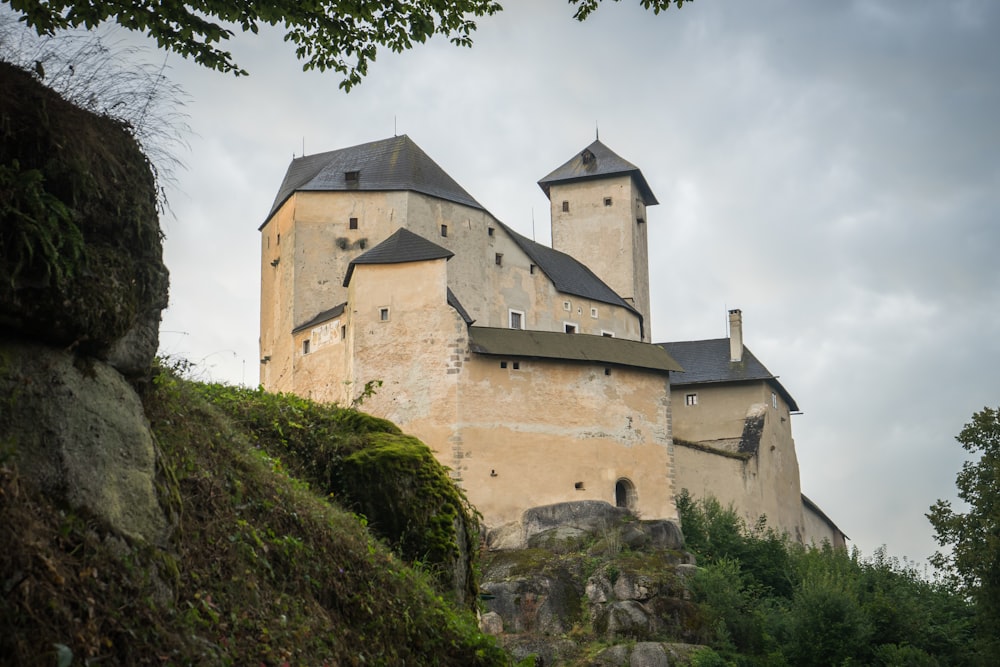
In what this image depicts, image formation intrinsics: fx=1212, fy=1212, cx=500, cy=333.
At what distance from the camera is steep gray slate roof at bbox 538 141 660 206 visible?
193 feet

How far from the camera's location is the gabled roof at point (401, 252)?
40.8m

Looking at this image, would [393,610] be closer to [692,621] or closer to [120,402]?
[120,402]

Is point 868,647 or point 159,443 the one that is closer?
point 159,443

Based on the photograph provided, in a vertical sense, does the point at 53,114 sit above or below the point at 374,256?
below

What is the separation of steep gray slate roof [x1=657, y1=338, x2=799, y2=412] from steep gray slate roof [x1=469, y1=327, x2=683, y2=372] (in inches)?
294

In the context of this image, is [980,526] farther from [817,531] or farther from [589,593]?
[817,531]

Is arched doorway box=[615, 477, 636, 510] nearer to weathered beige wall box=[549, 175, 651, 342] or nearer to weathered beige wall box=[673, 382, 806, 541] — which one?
weathered beige wall box=[673, 382, 806, 541]

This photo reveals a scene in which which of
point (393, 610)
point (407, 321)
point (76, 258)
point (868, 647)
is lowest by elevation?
point (868, 647)

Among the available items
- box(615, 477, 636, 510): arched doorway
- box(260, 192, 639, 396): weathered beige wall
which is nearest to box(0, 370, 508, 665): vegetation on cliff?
box(615, 477, 636, 510): arched doorway

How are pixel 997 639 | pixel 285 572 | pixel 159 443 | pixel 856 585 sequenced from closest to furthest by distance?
pixel 159 443 → pixel 285 572 → pixel 997 639 → pixel 856 585

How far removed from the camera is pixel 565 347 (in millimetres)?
41969

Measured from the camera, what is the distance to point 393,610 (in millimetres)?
9000

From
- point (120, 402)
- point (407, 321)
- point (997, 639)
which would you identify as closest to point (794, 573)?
point (997, 639)

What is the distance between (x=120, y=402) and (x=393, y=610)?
3001 mm
